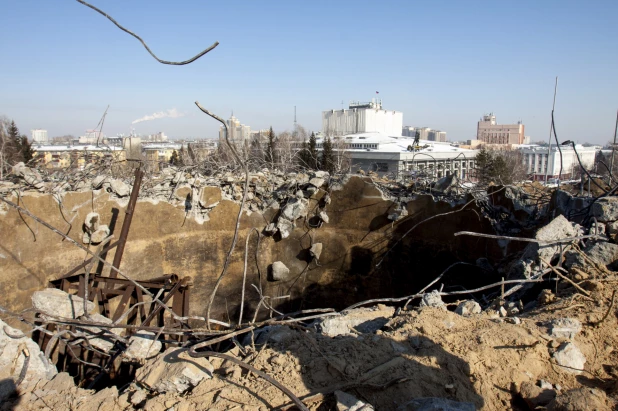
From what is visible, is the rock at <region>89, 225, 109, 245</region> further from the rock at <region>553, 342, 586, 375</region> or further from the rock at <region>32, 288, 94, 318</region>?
the rock at <region>553, 342, 586, 375</region>

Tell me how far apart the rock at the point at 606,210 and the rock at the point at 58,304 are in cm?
646

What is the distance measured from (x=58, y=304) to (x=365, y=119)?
162 feet

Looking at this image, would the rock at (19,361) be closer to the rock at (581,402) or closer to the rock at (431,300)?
the rock at (431,300)

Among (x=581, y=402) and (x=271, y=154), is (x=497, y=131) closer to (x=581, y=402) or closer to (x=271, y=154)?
(x=271, y=154)

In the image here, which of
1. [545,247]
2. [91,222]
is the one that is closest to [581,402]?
[545,247]

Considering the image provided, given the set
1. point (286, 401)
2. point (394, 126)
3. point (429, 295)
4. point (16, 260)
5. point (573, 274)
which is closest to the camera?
point (286, 401)

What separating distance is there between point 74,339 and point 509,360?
4.51 meters

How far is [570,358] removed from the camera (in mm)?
2939

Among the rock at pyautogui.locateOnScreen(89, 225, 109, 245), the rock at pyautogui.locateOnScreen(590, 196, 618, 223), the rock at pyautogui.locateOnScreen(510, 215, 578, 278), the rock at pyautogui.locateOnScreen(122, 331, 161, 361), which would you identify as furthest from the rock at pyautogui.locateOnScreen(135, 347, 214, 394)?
the rock at pyautogui.locateOnScreen(89, 225, 109, 245)

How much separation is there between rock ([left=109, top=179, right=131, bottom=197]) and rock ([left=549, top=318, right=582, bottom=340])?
727 cm

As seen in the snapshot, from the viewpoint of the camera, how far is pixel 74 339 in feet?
15.4

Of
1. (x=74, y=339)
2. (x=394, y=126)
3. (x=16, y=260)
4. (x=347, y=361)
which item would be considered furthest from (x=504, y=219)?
(x=394, y=126)

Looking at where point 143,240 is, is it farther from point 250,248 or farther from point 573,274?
point 573,274

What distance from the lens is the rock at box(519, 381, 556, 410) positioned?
2584mm
